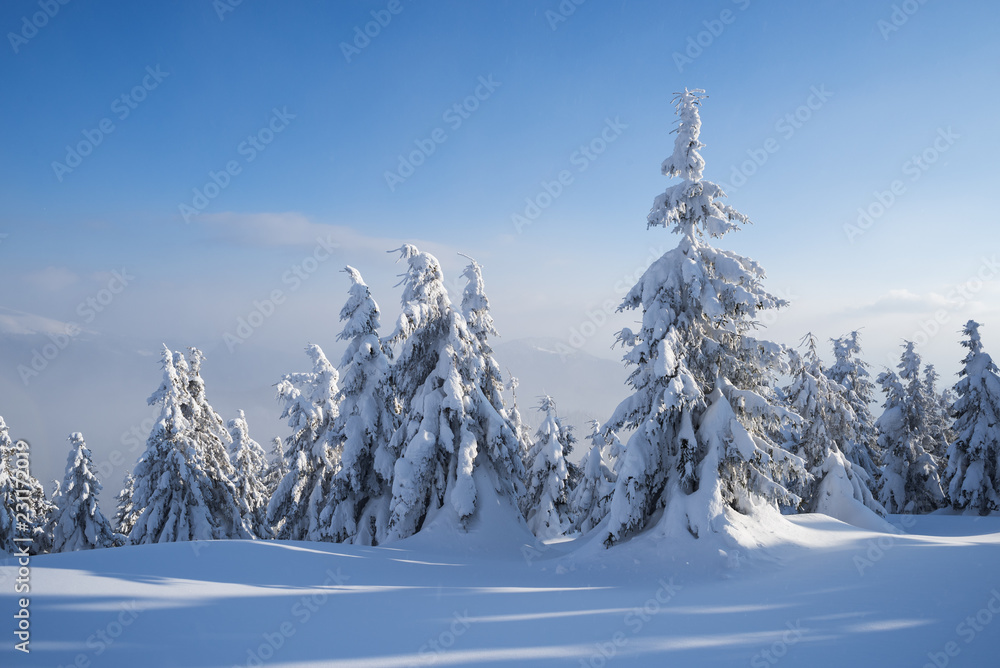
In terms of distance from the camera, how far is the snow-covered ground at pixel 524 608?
22.1 ft

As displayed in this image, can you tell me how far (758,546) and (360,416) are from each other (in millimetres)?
13953

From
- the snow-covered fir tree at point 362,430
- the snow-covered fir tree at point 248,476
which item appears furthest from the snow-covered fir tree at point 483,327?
the snow-covered fir tree at point 248,476

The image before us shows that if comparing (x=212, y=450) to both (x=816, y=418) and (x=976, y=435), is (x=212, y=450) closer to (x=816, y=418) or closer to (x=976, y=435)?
(x=816, y=418)

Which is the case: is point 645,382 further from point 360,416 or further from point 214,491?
point 214,491

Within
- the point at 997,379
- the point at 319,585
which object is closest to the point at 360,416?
the point at 319,585

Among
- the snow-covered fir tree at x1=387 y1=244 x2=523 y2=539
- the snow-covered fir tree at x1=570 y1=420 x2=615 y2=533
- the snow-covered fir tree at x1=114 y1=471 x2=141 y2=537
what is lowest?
the snow-covered fir tree at x1=114 y1=471 x2=141 y2=537

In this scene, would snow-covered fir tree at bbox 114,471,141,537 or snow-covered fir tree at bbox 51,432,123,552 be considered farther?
snow-covered fir tree at bbox 114,471,141,537

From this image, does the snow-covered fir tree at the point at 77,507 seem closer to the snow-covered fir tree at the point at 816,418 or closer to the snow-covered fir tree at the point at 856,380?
the snow-covered fir tree at the point at 816,418

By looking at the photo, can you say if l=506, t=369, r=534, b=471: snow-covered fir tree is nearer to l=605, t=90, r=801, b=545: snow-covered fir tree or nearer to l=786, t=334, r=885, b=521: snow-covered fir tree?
l=605, t=90, r=801, b=545: snow-covered fir tree

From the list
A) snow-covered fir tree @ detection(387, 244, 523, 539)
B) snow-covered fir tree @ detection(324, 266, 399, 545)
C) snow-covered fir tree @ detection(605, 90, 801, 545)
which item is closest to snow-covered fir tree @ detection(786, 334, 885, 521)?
snow-covered fir tree @ detection(605, 90, 801, 545)

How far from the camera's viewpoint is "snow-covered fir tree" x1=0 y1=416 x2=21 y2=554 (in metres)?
24.1

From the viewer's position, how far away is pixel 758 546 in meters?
12.1

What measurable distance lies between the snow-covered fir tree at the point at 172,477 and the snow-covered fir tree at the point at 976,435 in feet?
123

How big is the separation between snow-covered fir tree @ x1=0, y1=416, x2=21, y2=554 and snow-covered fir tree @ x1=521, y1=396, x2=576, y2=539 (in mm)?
25463
